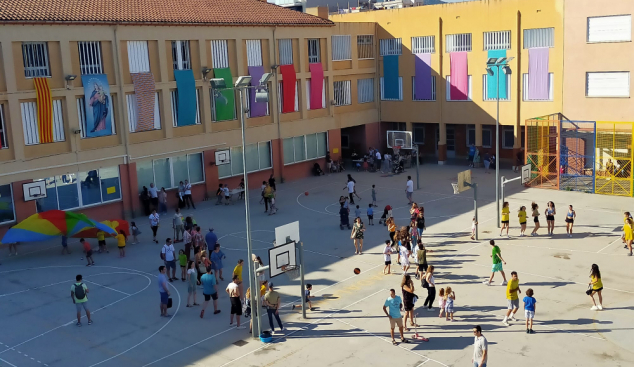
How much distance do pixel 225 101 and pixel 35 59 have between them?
447 inches

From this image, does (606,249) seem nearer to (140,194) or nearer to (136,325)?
(136,325)

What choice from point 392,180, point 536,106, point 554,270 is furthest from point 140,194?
point 536,106

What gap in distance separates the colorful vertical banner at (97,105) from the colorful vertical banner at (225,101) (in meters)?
7.16

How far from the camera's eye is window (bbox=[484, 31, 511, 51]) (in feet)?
149

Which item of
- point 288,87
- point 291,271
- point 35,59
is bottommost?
point 291,271

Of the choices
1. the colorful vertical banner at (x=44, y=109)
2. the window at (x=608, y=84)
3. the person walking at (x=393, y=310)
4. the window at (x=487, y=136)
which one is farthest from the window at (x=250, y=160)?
the person walking at (x=393, y=310)

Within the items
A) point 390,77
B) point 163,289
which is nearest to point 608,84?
point 390,77

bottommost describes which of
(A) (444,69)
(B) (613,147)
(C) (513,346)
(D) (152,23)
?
(C) (513,346)

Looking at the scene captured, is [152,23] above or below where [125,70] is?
above

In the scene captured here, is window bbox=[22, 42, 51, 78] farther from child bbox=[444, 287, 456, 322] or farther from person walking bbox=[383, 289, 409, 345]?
child bbox=[444, 287, 456, 322]

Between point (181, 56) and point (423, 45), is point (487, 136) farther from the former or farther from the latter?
point (181, 56)

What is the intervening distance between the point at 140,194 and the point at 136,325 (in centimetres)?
1637

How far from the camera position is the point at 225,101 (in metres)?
40.7

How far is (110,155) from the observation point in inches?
1395
